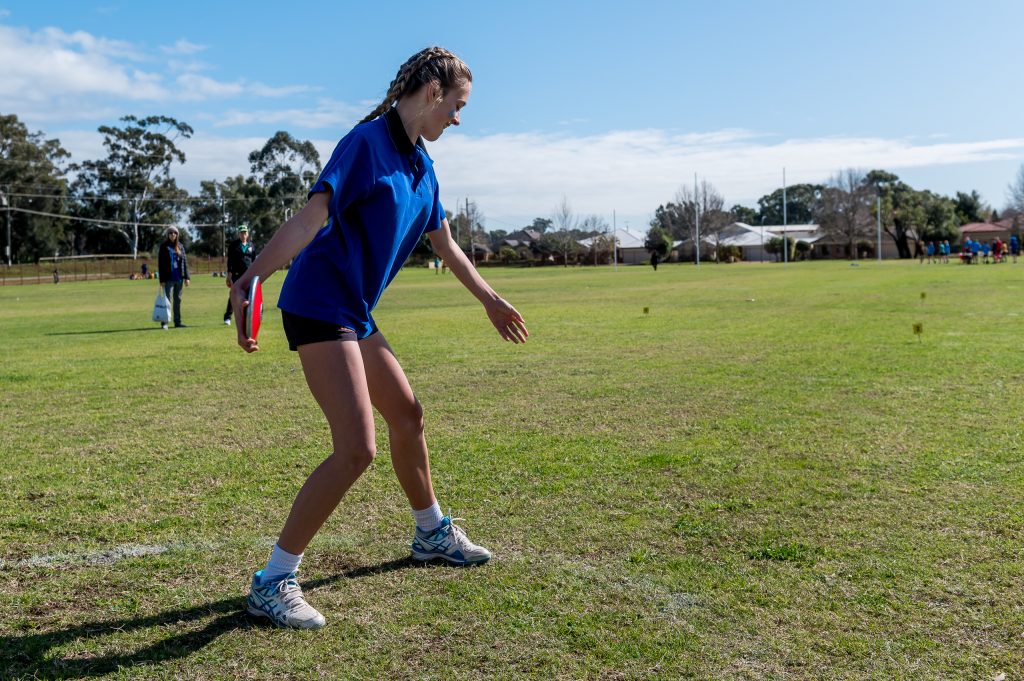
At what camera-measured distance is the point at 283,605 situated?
3.39m

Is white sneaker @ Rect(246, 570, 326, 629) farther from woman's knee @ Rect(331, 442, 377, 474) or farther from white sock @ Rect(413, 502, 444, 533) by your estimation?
white sock @ Rect(413, 502, 444, 533)

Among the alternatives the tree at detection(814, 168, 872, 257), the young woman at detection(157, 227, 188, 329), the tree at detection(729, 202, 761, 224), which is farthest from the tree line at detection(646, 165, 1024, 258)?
the young woman at detection(157, 227, 188, 329)

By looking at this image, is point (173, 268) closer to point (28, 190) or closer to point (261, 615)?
point (261, 615)

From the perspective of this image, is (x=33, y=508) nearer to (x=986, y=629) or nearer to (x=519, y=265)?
(x=986, y=629)

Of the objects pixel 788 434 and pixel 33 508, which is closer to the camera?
pixel 33 508

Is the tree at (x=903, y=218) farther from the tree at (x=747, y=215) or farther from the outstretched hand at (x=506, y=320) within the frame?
the outstretched hand at (x=506, y=320)

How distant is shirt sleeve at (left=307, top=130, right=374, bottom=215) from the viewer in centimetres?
329

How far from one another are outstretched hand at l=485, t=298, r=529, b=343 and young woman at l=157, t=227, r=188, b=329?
44.5 ft

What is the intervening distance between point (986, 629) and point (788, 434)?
11.2 ft

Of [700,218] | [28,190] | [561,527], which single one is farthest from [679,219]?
[561,527]

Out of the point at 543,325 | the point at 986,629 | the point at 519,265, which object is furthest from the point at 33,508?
the point at 519,265

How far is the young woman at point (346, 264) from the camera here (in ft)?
10.9

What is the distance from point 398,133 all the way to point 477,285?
92 cm

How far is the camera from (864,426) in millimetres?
6801
